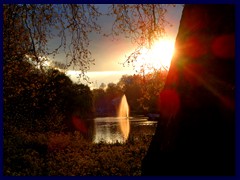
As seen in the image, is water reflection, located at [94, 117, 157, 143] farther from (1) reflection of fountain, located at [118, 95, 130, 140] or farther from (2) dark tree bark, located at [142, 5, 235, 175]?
(2) dark tree bark, located at [142, 5, 235, 175]

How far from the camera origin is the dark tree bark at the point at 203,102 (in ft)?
18.0

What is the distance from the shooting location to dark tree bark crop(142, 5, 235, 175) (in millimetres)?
5480

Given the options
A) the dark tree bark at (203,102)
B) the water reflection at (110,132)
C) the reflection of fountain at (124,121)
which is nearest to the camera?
the dark tree bark at (203,102)

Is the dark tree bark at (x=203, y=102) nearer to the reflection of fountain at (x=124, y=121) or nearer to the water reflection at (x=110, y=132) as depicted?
the water reflection at (x=110, y=132)

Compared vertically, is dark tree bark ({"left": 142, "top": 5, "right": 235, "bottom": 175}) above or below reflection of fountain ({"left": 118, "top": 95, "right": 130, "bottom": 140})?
above

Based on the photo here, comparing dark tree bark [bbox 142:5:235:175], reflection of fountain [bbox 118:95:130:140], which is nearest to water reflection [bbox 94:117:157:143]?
reflection of fountain [bbox 118:95:130:140]

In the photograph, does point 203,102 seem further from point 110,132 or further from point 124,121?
point 124,121

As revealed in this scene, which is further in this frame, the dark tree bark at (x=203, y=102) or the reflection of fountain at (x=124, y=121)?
the reflection of fountain at (x=124, y=121)

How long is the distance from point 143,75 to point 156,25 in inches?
111

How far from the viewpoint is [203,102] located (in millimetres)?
5719

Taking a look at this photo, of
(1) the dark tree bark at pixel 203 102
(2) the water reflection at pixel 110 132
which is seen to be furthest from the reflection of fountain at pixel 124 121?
(1) the dark tree bark at pixel 203 102

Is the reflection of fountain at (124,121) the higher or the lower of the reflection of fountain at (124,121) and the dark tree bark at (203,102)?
the lower

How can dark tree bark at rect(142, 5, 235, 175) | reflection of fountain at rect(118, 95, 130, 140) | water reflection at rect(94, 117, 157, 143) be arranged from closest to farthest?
dark tree bark at rect(142, 5, 235, 175), water reflection at rect(94, 117, 157, 143), reflection of fountain at rect(118, 95, 130, 140)

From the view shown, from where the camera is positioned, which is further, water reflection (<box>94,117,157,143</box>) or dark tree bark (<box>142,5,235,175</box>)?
water reflection (<box>94,117,157,143</box>)
